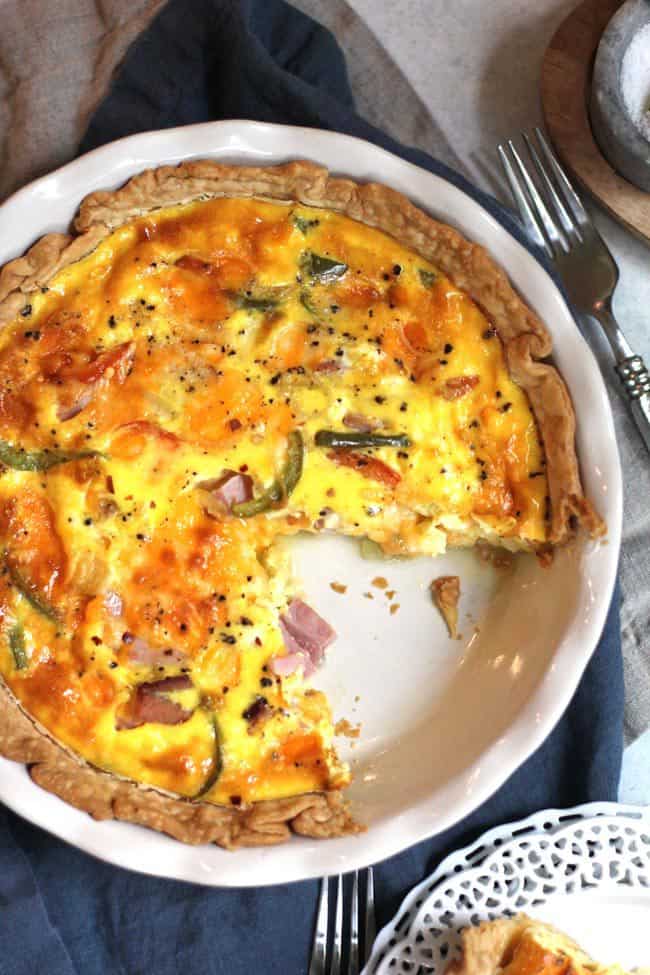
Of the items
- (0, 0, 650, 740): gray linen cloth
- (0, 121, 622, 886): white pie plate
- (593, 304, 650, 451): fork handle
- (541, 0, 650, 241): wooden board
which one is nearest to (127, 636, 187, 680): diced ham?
(0, 121, 622, 886): white pie plate

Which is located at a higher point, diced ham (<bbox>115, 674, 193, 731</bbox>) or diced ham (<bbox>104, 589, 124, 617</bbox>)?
diced ham (<bbox>104, 589, 124, 617</bbox>)

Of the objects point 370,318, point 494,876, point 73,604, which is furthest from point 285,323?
point 494,876

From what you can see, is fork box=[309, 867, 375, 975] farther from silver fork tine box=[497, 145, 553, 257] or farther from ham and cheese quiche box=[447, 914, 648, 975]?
silver fork tine box=[497, 145, 553, 257]

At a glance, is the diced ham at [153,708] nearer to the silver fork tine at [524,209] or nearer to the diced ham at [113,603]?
the diced ham at [113,603]

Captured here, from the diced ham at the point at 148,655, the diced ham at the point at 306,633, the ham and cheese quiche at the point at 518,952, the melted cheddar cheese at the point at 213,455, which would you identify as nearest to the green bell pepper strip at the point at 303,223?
the melted cheddar cheese at the point at 213,455

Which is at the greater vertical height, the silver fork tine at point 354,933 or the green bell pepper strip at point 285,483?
the green bell pepper strip at point 285,483
